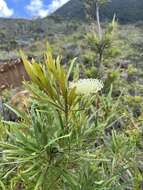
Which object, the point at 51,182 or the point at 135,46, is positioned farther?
the point at 135,46

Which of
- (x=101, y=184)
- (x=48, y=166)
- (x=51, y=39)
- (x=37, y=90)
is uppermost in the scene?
(x=37, y=90)

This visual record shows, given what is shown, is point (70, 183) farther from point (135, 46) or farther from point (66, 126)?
point (135, 46)

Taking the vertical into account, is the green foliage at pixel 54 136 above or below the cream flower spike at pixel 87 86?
below

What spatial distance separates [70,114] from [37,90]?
0.78 feet

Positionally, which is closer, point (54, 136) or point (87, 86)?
point (87, 86)

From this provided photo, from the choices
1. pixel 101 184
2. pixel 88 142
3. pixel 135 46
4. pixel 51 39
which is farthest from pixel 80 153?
pixel 51 39

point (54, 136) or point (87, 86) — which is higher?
point (87, 86)

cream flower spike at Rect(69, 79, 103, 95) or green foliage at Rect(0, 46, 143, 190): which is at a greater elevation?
cream flower spike at Rect(69, 79, 103, 95)

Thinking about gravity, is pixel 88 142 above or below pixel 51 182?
above

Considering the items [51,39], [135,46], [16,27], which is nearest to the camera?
[135,46]

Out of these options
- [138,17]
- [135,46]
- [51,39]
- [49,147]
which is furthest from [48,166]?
[138,17]

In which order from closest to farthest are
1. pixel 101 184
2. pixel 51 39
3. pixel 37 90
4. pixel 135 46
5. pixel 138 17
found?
pixel 37 90 → pixel 101 184 → pixel 135 46 → pixel 51 39 → pixel 138 17

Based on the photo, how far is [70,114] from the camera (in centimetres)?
247

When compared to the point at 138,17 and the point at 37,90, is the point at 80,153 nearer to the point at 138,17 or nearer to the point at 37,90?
the point at 37,90
